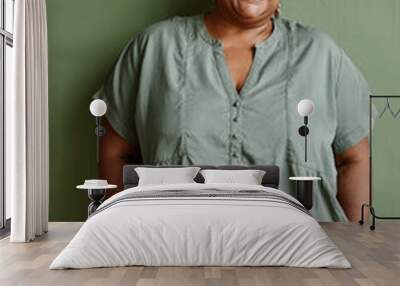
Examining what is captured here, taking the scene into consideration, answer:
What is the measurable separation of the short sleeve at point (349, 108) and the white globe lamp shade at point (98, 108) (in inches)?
91.0

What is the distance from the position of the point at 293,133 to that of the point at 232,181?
2.95 feet

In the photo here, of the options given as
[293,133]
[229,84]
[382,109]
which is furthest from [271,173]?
[382,109]

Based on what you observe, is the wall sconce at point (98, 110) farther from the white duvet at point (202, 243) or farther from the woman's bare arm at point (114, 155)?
the white duvet at point (202, 243)

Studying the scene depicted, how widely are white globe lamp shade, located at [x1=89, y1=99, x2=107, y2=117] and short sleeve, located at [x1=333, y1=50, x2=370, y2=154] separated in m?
2.31

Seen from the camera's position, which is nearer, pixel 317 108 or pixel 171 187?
pixel 171 187

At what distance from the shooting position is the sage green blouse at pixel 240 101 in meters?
6.31

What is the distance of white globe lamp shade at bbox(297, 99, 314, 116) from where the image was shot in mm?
6086

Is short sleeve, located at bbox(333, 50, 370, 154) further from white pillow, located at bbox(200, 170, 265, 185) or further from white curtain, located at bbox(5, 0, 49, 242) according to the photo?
white curtain, located at bbox(5, 0, 49, 242)

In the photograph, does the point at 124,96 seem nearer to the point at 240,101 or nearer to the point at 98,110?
the point at 98,110

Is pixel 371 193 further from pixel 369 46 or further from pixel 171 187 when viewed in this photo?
pixel 171 187

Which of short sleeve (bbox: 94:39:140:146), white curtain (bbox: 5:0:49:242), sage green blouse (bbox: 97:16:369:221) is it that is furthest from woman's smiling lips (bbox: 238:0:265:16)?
white curtain (bbox: 5:0:49:242)

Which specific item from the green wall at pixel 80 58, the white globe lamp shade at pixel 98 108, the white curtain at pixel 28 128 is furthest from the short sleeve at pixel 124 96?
the white curtain at pixel 28 128

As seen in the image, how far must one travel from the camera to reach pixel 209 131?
6293mm

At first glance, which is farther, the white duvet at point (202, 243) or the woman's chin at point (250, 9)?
the woman's chin at point (250, 9)
